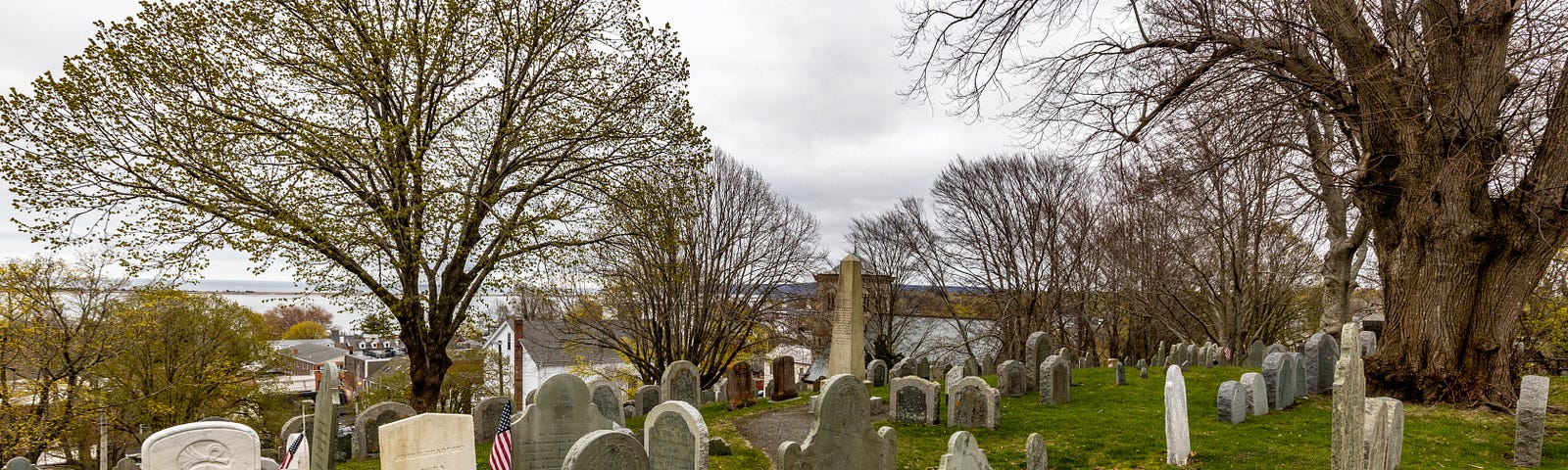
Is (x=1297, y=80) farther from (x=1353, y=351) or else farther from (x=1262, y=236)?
(x=1262, y=236)

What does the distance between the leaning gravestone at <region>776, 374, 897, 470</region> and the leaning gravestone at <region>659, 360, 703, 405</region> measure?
7206mm

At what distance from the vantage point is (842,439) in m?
6.75

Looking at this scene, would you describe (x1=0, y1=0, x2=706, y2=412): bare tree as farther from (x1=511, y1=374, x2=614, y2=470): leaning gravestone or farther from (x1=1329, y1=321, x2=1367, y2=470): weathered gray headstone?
(x1=1329, y1=321, x2=1367, y2=470): weathered gray headstone

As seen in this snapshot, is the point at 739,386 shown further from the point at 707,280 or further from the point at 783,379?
the point at 707,280

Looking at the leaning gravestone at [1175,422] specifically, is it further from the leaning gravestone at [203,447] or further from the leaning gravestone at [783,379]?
the leaning gravestone at [783,379]

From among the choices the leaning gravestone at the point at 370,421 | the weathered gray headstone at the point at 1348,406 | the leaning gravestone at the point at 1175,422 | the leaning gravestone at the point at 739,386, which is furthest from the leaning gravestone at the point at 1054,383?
the leaning gravestone at the point at 370,421

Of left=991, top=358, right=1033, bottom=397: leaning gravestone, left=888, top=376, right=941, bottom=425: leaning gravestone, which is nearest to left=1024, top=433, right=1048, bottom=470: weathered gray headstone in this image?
left=888, top=376, right=941, bottom=425: leaning gravestone

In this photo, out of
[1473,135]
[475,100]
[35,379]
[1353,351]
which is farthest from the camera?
[35,379]

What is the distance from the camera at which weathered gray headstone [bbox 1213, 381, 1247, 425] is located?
31.6 ft

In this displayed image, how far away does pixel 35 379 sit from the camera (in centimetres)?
1594

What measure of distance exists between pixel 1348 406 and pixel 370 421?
1141cm

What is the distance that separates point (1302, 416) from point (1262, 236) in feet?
40.6

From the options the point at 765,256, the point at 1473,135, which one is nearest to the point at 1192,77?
the point at 1473,135

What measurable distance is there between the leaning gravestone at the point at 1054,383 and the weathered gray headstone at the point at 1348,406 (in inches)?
303
